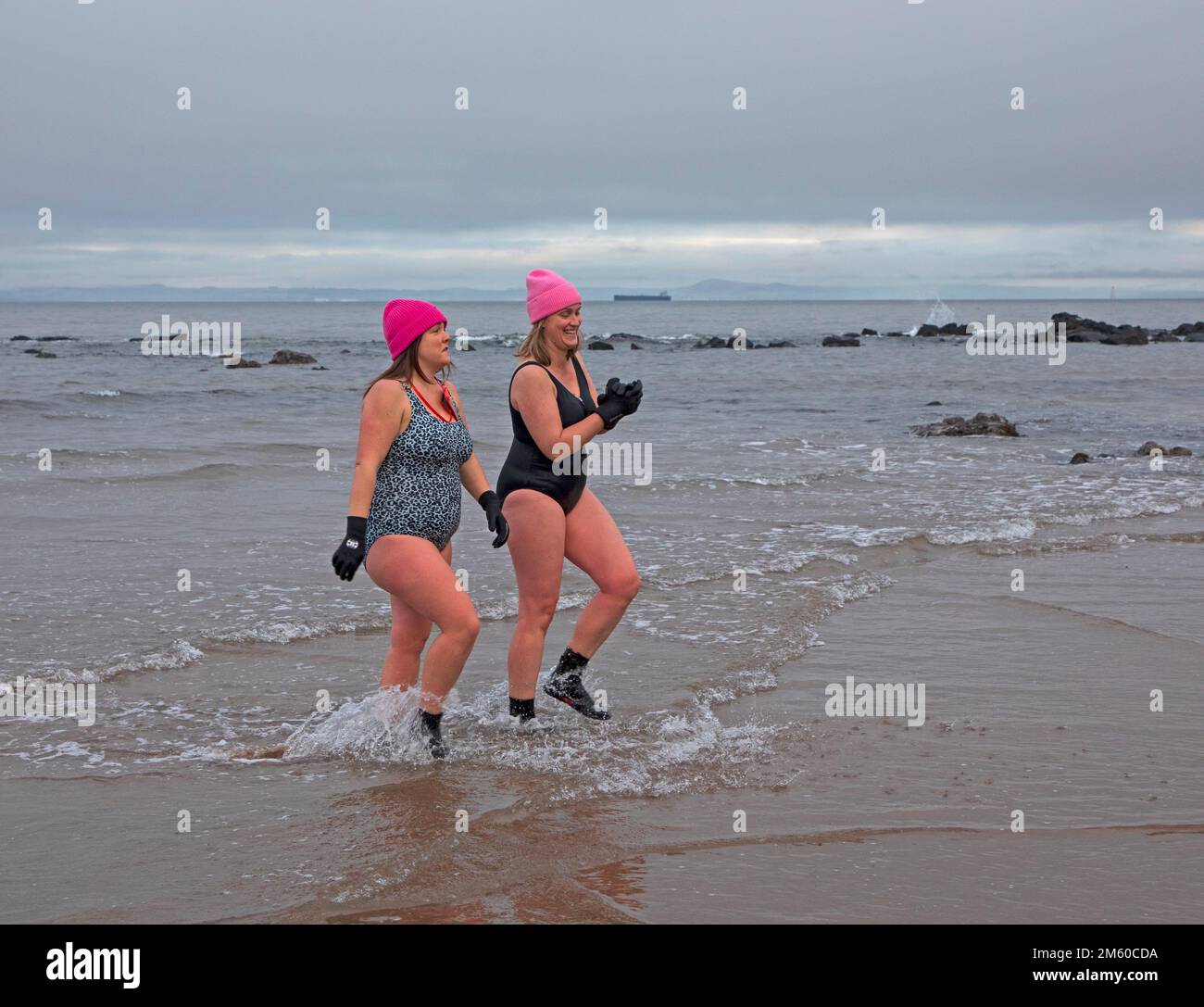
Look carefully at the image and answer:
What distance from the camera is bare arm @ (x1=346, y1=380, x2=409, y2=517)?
5.27 metres

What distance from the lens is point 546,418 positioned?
19.0ft

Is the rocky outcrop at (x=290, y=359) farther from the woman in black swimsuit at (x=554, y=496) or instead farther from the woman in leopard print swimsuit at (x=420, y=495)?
the woman in leopard print swimsuit at (x=420, y=495)

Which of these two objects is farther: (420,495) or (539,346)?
(539,346)

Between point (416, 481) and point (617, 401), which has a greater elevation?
point (617, 401)

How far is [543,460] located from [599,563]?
23.5 inches

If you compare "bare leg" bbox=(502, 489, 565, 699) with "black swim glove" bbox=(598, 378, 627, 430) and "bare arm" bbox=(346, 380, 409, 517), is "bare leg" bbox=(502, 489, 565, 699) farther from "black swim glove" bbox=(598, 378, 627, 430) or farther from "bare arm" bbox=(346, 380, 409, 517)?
"bare arm" bbox=(346, 380, 409, 517)

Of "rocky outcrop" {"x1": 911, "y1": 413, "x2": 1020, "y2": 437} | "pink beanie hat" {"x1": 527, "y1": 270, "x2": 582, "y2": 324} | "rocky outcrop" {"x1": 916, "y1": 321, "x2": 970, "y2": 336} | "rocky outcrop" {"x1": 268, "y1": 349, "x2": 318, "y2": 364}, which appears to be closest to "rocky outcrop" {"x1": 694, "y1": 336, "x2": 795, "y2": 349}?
"rocky outcrop" {"x1": 916, "y1": 321, "x2": 970, "y2": 336}

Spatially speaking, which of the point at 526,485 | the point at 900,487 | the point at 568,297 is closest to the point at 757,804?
the point at 526,485

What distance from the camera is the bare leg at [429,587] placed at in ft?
17.6

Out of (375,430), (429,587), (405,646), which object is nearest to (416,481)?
(375,430)

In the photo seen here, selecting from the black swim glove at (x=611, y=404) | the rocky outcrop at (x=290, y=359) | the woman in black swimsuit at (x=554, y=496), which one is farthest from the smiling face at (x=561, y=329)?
the rocky outcrop at (x=290, y=359)

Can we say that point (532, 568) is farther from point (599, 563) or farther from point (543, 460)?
point (543, 460)

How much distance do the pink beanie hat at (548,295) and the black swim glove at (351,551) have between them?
1307mm

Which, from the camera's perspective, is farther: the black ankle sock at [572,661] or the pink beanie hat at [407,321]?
the black ankle sock at [572,661]
